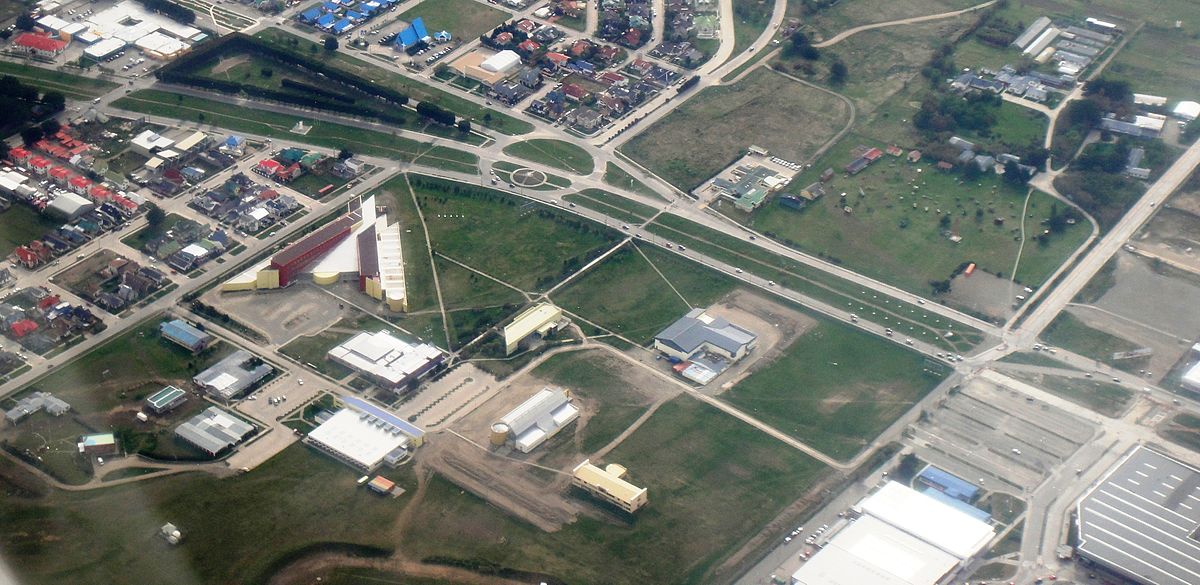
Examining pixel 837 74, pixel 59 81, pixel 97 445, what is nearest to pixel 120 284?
pixel 97 445

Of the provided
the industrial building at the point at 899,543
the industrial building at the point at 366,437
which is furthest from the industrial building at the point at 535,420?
the industrial building at the point at 899,543

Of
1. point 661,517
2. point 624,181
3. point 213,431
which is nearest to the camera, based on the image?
point 661,517

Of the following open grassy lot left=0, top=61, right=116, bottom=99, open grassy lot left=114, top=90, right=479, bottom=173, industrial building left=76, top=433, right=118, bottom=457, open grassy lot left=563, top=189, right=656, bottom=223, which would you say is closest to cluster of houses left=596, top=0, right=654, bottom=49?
open grassy lot left=114, top=90, right=479, bottom=173

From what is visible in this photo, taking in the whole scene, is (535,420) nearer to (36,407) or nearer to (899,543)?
(899,543)

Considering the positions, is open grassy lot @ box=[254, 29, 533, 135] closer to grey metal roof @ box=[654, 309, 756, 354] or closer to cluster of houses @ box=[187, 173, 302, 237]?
cluster of houses @ box=[187, 173, 302, 237]

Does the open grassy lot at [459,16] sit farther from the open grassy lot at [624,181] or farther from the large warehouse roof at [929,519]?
the large warehouse roof at [929,519]

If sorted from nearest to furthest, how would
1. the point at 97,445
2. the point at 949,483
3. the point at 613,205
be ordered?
the point at 949,483
the point at 97,445
the point at 613,205

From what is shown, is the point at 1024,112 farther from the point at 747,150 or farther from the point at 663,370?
the point at 663,370
